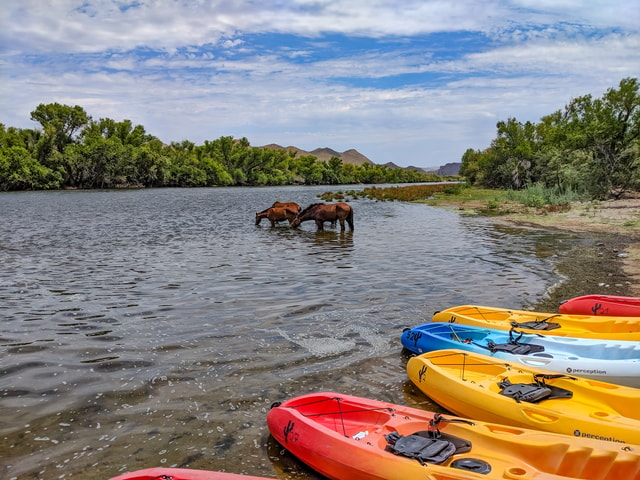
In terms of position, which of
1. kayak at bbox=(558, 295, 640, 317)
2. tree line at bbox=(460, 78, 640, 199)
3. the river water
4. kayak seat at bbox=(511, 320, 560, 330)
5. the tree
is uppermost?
the tree

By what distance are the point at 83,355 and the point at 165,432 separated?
3.37m

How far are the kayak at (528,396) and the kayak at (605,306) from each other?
3.83 meters

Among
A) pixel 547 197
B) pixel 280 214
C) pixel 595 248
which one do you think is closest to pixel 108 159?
pixel 280 214

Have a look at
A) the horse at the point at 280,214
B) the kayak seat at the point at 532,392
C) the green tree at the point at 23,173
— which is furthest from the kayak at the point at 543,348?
the green tree at the point at 23,173

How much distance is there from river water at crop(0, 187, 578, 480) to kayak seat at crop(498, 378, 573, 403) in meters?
1.26

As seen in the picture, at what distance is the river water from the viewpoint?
5.92m

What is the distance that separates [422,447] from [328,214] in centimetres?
2327

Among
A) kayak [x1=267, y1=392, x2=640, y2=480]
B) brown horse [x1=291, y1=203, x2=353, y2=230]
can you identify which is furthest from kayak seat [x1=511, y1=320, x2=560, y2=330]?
brown horse [x1=291, y1=203, x2=353, y2=230]

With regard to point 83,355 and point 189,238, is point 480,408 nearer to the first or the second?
point 83,355

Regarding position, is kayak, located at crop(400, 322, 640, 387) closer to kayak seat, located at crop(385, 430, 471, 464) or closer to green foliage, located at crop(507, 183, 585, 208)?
kayak seat, located at crop(385, 430, 471, 464)

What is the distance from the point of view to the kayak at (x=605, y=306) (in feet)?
31.1

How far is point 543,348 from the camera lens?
26.1ft

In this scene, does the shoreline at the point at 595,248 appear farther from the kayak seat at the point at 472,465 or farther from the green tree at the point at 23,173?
the green tree at the point at 23,173

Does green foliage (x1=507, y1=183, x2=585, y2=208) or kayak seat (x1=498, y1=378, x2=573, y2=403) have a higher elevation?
green foliage (x1=507, y1=183, x2=585, y2=208)
